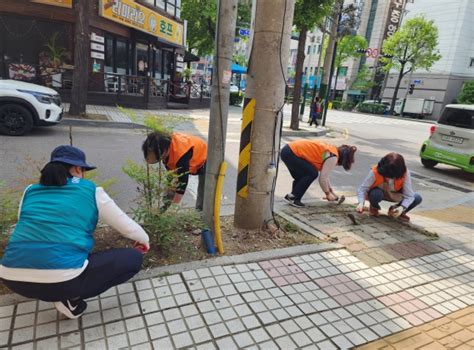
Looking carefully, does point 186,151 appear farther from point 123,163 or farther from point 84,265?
point 123,163

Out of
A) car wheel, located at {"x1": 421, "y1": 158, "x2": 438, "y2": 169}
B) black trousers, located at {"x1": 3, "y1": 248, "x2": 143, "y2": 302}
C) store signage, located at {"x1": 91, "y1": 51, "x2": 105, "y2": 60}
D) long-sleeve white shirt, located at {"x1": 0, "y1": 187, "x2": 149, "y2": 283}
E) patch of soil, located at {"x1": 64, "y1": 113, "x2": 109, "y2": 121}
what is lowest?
car wheel, located at {"x1": 421, "y1": 158, "x2": 438, "y2": 169}

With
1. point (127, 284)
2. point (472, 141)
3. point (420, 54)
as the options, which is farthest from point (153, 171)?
point (420, 54)

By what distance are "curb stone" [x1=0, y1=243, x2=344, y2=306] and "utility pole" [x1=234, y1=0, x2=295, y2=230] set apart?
490mm

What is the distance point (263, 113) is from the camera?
3568mm

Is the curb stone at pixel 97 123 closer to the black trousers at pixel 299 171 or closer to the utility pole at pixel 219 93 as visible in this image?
the black trousers at pixel 299 171

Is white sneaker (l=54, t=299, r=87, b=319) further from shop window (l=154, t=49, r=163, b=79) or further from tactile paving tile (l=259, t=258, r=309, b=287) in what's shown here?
shop window (l=154, t=49, r=163, b=79)

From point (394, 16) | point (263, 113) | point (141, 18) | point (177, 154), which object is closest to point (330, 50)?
point (141, 18)

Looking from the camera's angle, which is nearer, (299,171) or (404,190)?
(404,190)

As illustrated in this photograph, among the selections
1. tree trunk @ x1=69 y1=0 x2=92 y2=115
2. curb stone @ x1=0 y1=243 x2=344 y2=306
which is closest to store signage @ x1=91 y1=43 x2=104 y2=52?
tree trunk @ x1=69 y1=0 x2=92 y2=115

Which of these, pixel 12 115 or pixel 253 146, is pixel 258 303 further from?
pixel 12 115

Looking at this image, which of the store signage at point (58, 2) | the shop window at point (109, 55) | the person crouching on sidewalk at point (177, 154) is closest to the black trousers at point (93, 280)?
the person crouching on sidewalk at point (177, 154)

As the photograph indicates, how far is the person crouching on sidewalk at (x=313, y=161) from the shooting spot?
4723 mm

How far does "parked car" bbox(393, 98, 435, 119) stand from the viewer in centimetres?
3722

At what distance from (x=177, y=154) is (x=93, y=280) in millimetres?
1477
